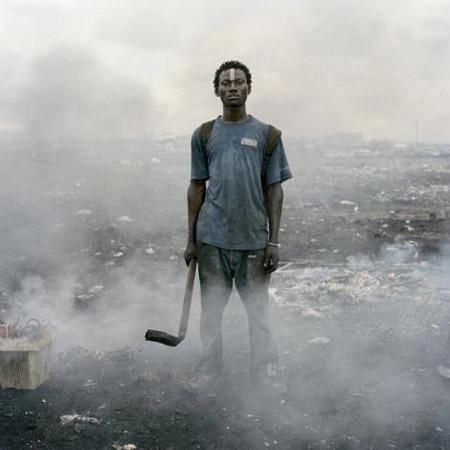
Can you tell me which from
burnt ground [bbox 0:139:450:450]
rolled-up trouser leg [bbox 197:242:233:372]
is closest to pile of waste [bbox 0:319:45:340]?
burnt ground [bbox 0:139:450:450]

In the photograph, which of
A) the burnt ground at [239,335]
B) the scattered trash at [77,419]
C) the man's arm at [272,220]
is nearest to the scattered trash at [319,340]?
the burnt ground at [239,335]

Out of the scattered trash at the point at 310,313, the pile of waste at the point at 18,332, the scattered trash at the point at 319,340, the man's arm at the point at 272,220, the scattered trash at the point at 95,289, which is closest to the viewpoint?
the man's arm at the point at 272,220

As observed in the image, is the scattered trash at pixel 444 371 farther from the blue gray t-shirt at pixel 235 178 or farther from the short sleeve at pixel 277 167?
the short sleeve at pixel 277 167

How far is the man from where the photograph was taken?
295 centimetres

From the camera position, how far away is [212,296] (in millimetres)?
3188

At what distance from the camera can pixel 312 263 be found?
6258 millimetres

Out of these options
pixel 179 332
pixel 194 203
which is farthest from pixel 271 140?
pixel 179 332

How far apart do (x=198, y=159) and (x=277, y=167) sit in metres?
0.44

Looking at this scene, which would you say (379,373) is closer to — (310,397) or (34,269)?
(310,397)

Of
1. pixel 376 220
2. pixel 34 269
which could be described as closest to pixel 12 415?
pixel 34 269

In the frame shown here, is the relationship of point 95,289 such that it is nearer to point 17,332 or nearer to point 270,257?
point 17,332

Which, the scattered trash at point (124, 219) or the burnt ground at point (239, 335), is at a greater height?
the scattered trash at point (124, 219)

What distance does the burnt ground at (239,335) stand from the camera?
285cm

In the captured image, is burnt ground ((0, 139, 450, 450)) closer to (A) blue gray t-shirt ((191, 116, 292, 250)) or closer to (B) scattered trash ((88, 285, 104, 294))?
(B) scattered trash ((88, 285, 104, 294))
